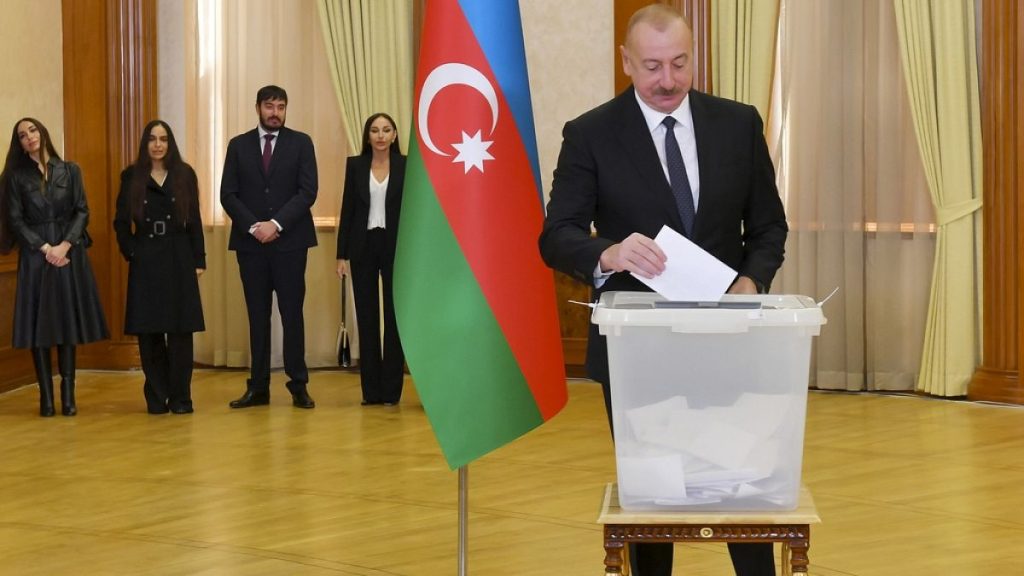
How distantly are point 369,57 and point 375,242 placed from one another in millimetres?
1842

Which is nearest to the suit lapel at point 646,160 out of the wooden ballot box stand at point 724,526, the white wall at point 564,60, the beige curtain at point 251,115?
the wooden ballot box stand at point 724,526

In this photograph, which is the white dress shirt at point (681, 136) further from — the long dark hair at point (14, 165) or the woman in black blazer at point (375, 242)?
the long dark hair at point (14, 165)

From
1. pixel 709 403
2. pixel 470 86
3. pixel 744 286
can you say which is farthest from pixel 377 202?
pixel 709 403

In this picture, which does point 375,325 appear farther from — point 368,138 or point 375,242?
point 368,138

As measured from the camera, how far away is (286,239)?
7.80 metres

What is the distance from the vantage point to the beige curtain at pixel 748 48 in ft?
27.2

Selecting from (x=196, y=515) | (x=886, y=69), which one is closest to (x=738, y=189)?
(x=196, y=515)

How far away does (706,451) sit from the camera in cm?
230

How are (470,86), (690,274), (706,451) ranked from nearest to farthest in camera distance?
(706,451)
(690,274)
(470,86)

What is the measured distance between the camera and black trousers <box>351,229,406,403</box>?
7.77 meters

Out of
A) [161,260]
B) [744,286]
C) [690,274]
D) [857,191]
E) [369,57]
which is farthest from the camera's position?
[369,57]

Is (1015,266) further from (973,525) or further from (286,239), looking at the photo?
(286,239)

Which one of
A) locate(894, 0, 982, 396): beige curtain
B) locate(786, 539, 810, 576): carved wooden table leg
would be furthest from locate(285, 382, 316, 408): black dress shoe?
locate(786, 539, 810, 576): carved wooden table leg

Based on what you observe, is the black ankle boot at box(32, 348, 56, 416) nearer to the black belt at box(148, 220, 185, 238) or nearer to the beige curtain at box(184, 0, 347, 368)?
the black belt at box(148, 220, 185, 238)
